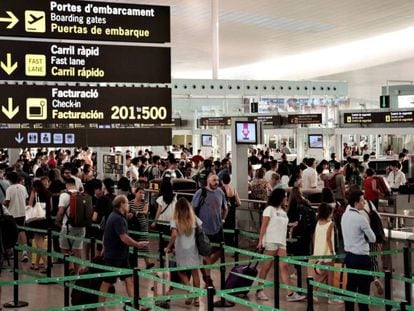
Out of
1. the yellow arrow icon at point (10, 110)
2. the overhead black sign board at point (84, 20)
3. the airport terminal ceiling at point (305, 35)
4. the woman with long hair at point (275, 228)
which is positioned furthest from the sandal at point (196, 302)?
the airport terminal ceiling at point (305, 35)

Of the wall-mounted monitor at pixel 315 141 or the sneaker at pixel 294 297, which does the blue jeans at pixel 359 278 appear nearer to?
the sneaker at pixel 294 297

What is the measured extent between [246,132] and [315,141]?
1658 cm

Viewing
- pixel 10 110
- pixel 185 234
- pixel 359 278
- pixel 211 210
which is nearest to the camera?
pixel 359 278

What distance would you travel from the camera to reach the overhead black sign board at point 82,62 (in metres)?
9.96

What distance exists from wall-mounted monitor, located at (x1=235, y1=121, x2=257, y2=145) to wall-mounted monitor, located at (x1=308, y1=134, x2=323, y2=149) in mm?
16166

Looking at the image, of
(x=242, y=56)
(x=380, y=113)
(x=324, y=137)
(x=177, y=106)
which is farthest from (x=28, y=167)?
(x=242, y=56)

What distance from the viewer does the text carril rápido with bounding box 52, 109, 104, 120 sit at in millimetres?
10414

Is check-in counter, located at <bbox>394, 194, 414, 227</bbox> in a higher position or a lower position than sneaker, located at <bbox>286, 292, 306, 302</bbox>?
higher

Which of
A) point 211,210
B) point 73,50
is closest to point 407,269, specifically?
point 211,210

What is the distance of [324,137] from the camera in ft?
106

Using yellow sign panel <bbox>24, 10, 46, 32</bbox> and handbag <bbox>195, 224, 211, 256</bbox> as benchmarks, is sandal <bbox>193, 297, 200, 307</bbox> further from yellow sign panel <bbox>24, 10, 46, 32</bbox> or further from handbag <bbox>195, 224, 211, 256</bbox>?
yellow sign panel <bbox>24, 10, 46, 32</bbox>

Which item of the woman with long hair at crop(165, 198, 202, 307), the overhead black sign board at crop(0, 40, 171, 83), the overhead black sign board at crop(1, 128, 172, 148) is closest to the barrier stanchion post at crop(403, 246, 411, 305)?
the woman with long hair at crop(165, 198, 202, 307)

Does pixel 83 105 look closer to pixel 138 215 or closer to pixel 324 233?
pixel 138 215

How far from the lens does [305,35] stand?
119 feet
